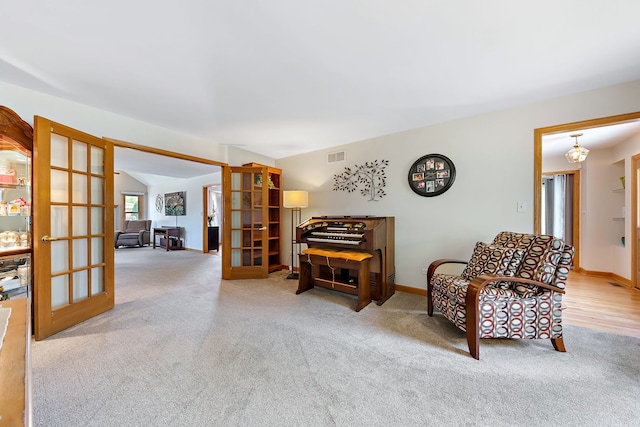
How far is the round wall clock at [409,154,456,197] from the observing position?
121 inches

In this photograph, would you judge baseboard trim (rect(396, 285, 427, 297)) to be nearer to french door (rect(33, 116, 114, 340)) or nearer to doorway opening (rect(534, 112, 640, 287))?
doorway opening (rect(534, 112, 640, 287))

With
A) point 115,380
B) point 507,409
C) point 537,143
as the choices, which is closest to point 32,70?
point 115,380

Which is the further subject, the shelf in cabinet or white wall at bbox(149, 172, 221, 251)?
white wall at bbox(149, 172, 221, 251)

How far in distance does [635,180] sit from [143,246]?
11.4 meters

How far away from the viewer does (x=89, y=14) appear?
1.47 m

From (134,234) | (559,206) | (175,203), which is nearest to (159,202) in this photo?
(175,203)

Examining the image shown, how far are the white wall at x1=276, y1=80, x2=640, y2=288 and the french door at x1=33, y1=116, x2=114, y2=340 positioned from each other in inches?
122

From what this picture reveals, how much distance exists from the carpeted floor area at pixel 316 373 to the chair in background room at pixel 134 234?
6366mm

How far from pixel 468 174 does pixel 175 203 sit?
8158 mm

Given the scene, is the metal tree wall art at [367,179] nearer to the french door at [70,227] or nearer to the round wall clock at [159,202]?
the french door at [70,227]

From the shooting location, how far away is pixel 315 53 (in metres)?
1.82

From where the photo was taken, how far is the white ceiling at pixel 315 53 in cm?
146

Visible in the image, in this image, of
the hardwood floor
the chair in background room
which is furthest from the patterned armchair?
the chair in background room

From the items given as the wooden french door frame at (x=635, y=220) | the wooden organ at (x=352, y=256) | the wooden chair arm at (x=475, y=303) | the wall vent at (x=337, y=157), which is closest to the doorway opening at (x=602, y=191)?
the wooden french door frame at (x=635, y=220)
